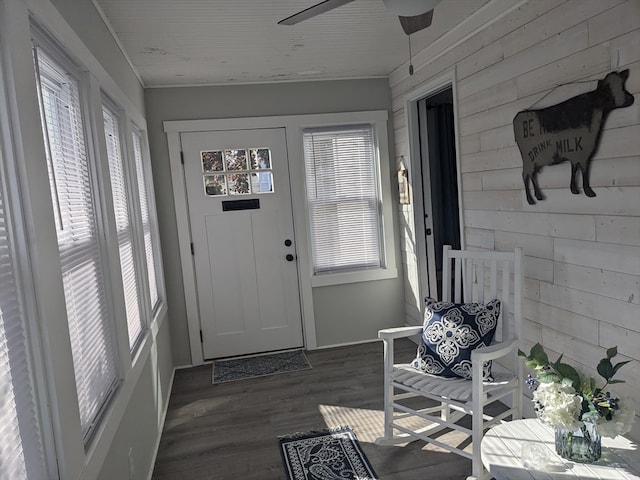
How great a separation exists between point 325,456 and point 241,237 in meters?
2.10

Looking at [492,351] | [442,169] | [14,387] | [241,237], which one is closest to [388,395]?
[492,351]

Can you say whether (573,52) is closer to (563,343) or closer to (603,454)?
(563,343)

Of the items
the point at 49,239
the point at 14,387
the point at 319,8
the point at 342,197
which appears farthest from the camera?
the point at 342,197

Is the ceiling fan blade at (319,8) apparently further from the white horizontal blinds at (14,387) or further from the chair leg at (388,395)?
the chair leg at (388,395)

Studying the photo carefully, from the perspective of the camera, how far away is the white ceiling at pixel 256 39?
2.54 meters

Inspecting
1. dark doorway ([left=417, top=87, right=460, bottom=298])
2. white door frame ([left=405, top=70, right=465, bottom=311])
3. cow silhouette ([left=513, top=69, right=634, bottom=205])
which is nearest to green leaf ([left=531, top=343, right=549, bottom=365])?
cow silhouette ([left=513, top=69, right=634, bottom=205])

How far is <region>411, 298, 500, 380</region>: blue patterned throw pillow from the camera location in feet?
8.11

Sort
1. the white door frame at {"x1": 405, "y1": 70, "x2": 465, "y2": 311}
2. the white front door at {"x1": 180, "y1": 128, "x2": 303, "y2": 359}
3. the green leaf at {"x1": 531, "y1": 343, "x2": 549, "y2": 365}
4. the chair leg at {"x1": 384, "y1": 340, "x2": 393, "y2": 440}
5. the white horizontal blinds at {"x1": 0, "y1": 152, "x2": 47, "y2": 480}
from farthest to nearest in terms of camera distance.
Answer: the white front door at {"x1": 180, "y1": 128, "x2": 303, "y2": 359} < the white door frame at {"x1": 405, "y1": 70, "x2": 465, "y2": 311} < the chair leg at {"x1": 384, "y1": 340, "x2": 393, "y2": 440} < the green leaf at {"x1": 531, "y1": 343, "x2": 549, "y2": 365} < the white horizontal blinds at {"x1": 0, "y1": 152, "x2": 47, "y2": 480}

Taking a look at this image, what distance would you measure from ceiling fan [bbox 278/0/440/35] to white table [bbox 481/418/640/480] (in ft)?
5.14

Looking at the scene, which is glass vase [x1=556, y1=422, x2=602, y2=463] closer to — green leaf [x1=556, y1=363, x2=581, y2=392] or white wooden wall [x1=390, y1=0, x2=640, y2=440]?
green leaf [x1=556, y1=363, x2=581, y2=392]

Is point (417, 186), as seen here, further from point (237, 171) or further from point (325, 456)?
point (325, 456)

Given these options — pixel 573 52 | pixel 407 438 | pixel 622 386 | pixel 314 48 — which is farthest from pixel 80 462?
pixel 314 48

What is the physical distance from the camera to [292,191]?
4.25m

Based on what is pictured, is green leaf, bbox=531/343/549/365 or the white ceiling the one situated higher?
the white ceiling
